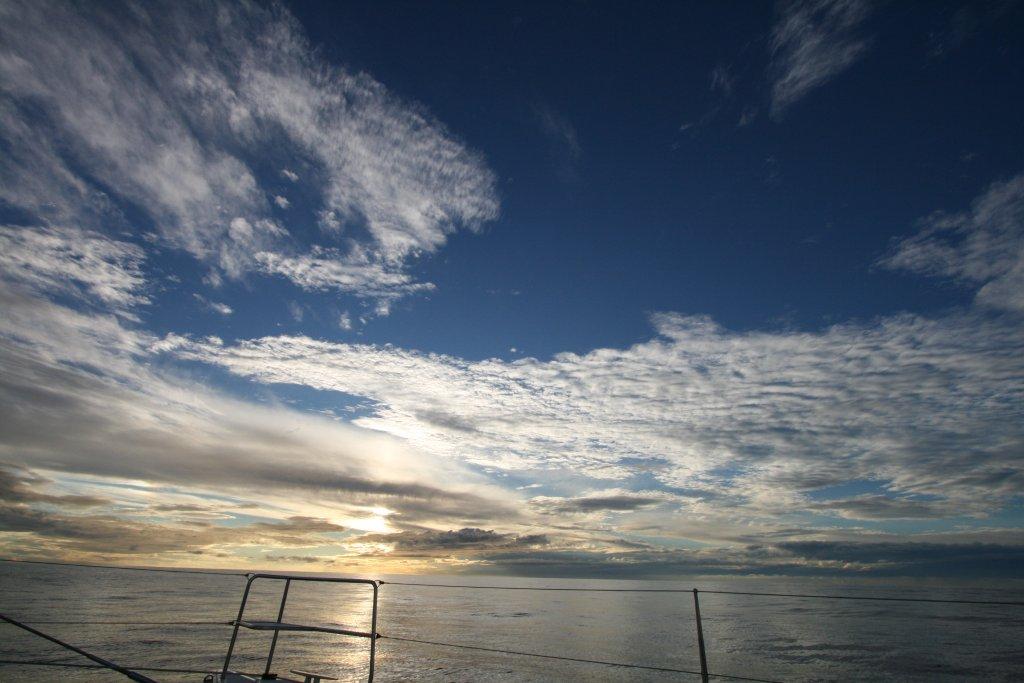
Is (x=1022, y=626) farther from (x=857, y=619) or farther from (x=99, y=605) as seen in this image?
(x=99, y=605)

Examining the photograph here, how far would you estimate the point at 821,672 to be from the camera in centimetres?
2558

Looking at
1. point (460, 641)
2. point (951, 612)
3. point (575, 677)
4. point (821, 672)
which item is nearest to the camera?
point (575, 677)

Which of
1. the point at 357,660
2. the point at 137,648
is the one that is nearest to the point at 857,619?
the point at 357,660

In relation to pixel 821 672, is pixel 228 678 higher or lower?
higher

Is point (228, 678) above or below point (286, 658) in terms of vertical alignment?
above

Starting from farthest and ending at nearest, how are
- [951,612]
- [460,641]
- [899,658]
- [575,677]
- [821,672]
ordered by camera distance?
[951,612] → [460,641] → [899,658] → [821,672] → [575,677]

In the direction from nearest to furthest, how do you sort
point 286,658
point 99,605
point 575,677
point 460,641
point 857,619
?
point 575,677 < point 286,658 < point 460,641 < point 99,605 < point 857,619

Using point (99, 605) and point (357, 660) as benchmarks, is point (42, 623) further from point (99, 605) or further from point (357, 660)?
point (357, 660)

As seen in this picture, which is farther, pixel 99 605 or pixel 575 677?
pixel 99 605

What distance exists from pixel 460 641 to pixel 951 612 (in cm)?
7294

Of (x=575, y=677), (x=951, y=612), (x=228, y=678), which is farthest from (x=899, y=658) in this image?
(x=951, y=612)

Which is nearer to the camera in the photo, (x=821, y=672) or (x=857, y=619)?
(x=821, y=672)

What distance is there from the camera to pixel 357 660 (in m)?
24.7

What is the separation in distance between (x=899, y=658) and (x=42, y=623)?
4994 cm
